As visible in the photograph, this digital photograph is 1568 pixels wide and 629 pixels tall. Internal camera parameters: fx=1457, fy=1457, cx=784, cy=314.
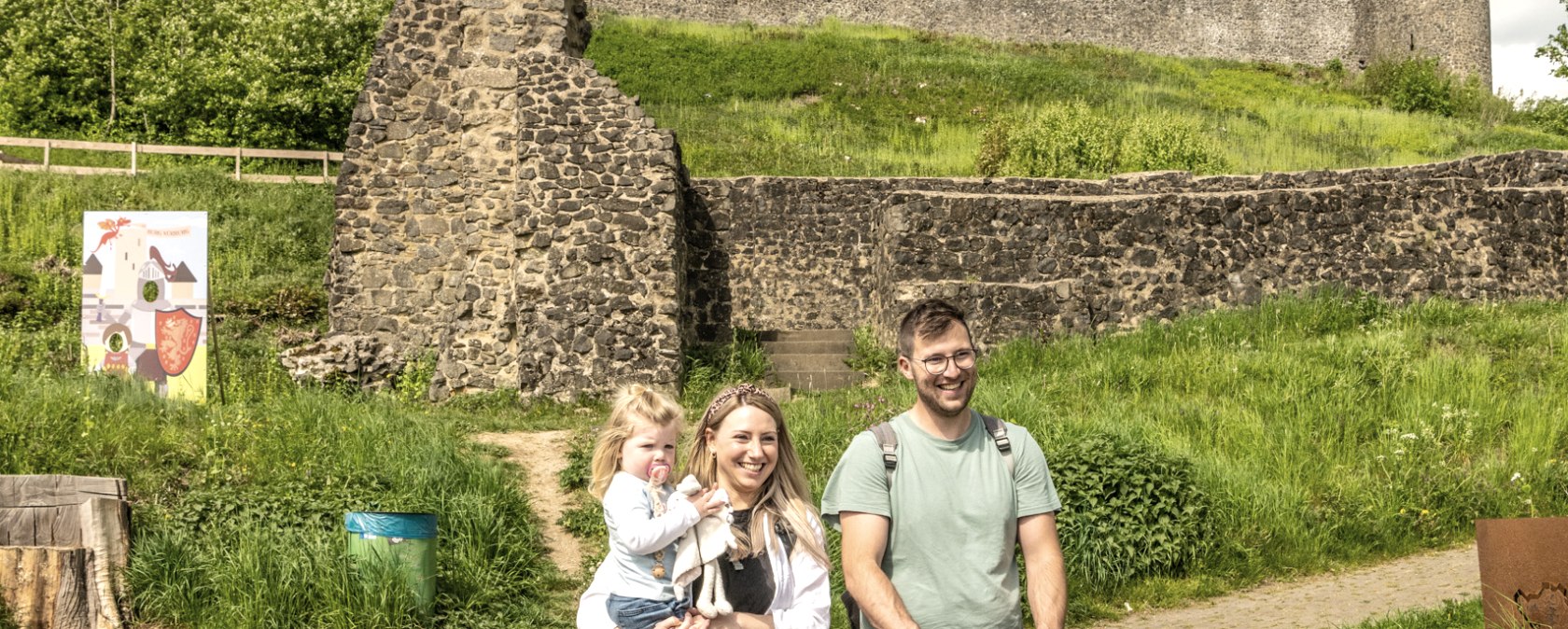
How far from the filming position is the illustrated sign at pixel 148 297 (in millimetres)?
11719

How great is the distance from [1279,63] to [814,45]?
21.8 metres

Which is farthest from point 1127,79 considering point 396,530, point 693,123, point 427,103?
point 396,530

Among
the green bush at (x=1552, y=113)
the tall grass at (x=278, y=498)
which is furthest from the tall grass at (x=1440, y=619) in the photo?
the green bush at (x=1552, y=113)

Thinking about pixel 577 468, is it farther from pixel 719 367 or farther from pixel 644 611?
pixel 644 611

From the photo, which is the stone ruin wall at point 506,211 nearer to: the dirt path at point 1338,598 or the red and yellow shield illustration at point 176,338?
the red and yellow shield illustration at point 176,338

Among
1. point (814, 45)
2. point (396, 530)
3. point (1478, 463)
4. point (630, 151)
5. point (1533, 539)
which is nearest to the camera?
point (1533, 539)

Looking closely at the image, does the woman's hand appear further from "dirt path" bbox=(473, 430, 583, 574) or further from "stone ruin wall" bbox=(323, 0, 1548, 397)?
"stone ruin wall" bbox=(323, 0, 1548, 397)

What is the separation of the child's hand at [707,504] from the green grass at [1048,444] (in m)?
→ 3.52

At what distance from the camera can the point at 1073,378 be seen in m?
12.0

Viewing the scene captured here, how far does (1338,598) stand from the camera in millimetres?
8023

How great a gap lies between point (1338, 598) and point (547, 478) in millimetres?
5403

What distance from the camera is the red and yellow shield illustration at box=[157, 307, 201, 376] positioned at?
461 inches

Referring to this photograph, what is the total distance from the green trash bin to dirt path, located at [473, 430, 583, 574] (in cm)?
129

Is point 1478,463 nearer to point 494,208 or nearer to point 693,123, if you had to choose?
point 494,208
